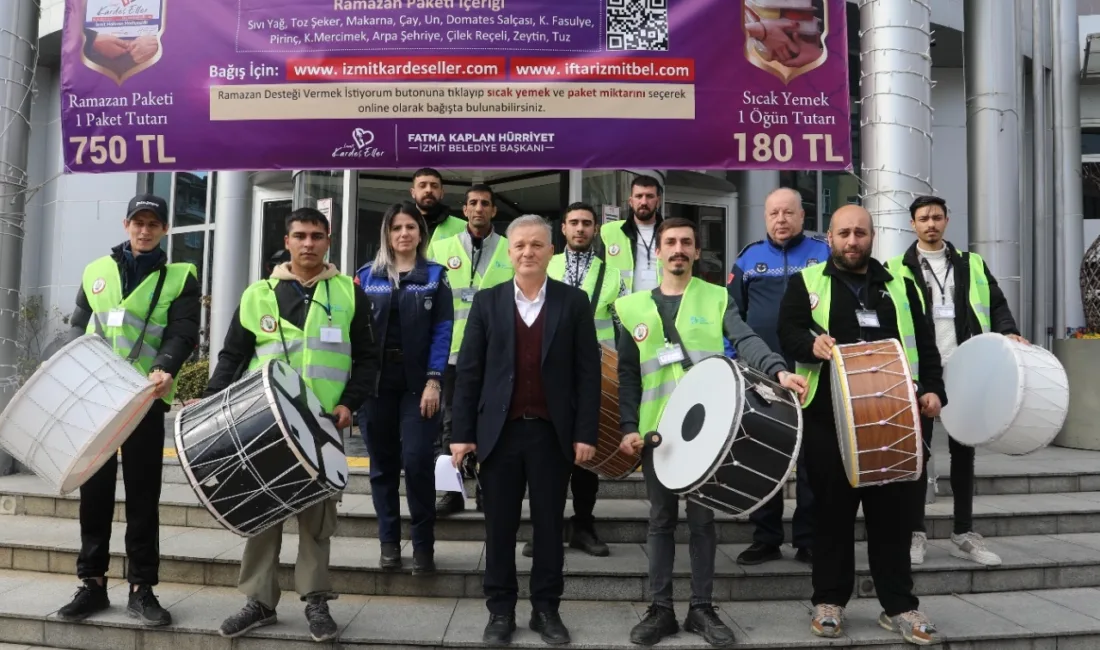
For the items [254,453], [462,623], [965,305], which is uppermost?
[965,305]

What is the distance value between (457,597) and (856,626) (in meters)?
2.08

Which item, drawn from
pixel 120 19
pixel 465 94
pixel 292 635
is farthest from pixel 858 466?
pixel 120 19

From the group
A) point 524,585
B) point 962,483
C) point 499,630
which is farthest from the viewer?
point 962,483

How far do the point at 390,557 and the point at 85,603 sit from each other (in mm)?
1493

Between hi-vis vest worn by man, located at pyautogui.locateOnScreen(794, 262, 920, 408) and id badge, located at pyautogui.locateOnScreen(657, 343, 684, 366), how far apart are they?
2.05ft

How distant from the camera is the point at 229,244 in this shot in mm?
9711

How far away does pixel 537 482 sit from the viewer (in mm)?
3469

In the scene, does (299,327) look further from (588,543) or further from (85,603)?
(588,543)

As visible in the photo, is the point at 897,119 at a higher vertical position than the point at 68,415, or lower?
higher

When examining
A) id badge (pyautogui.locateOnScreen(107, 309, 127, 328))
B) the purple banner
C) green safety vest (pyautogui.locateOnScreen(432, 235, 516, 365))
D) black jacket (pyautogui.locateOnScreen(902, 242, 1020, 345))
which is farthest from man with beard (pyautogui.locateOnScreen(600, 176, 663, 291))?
id badge (pyautogui.locateOnScreen(107, 309, 127, 328))

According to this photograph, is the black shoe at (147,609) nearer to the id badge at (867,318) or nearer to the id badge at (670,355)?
the id badge at (670,355)

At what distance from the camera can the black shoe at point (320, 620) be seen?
3.52 metres

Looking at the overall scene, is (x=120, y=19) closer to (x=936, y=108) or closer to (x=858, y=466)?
(x=858, y=466)

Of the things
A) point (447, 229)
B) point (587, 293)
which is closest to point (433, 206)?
point (447, 229)
